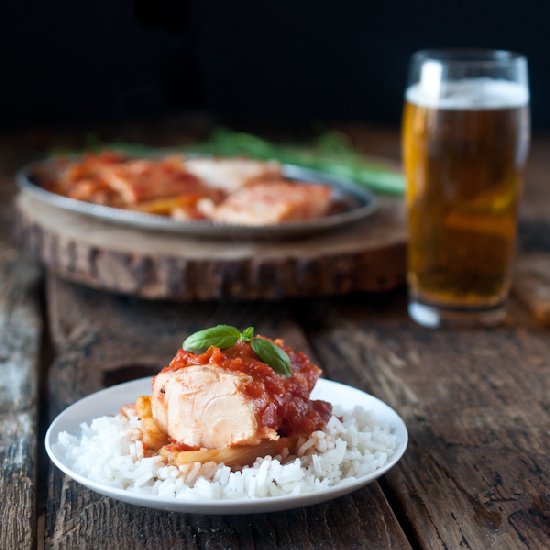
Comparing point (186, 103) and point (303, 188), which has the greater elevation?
point (303, 188)

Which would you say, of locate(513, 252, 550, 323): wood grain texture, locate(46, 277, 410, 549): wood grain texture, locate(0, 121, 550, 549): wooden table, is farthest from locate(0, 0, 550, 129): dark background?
locate(46, 277, 410, 549): wood grain texture

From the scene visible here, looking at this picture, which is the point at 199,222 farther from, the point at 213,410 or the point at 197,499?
the point at 197,499

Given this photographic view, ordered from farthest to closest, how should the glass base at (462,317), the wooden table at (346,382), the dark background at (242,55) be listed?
the dark background at (242,55) → the glass base at (462,317) → the wooden table at (346,382)

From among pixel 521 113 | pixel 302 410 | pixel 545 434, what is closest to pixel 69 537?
pixel 302 410

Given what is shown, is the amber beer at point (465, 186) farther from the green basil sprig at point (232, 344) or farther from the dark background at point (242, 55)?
the dark background at point (242, 55)

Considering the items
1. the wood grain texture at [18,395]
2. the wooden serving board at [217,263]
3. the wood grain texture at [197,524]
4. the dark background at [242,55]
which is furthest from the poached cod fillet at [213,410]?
the dark background at [242,55]

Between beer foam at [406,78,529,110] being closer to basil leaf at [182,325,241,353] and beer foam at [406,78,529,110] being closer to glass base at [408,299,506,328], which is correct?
glass base at [408,299,506,328]

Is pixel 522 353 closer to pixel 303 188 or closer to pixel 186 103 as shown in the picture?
pixel 303 188

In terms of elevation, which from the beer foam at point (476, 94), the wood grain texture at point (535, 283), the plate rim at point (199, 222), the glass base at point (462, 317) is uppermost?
the beer foam at point (476, 94)
